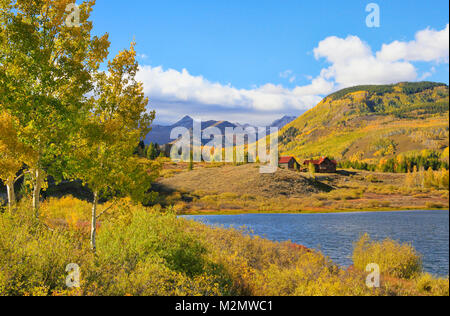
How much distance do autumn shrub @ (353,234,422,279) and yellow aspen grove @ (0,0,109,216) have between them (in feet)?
52.3

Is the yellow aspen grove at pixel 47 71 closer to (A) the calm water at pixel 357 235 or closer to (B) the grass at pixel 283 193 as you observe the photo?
(A) the calm water at pixel 357 235

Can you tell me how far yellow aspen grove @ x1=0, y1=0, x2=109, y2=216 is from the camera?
42.5 ft

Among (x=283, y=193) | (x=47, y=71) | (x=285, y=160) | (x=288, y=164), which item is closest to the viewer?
(x=47, y=71)

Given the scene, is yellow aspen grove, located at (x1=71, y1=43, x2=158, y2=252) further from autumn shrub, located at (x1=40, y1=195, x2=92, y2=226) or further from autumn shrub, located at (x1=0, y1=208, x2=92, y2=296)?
autumn shrub, located at (x1=40, y1=195, x2=92, y2=226)

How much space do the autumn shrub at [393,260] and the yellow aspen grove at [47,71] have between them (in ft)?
52.3

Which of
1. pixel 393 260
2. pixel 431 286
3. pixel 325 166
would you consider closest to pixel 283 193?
pixel 325 166

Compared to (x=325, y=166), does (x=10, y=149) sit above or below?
above

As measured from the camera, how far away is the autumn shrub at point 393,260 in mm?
17016

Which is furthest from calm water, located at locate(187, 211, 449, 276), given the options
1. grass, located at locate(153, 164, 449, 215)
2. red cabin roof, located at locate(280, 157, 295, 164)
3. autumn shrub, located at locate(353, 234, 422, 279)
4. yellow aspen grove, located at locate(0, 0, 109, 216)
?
red cabin roof, located at locate(280, 157, 295, 164)

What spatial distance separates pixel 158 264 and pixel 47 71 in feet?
30.1

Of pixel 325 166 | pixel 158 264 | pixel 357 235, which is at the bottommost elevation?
pixel 357 235

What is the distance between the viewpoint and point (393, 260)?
17219 mm

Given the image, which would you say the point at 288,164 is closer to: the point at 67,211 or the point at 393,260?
the point at 67,211

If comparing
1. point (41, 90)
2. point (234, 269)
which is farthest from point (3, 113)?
point (234, 269)
